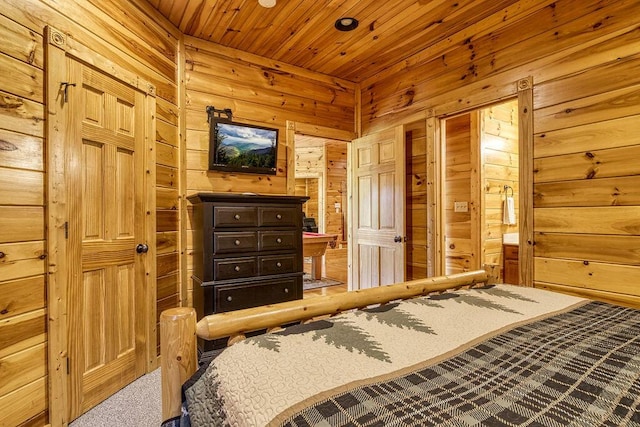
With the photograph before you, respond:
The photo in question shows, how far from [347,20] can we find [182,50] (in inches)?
58.3

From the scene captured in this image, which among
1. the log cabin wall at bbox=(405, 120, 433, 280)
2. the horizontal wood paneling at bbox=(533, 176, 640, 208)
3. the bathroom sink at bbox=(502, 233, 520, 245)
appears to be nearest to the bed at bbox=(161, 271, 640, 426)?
the horizontal wood paneling at bbox=(533, 176, 640, 208)

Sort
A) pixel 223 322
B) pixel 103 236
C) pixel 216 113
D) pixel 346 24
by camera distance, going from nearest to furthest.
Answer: pixel 223 322, pixel 103 236, pixel 346 24, pixel 216 113

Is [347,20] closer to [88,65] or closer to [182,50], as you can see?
[182,50]

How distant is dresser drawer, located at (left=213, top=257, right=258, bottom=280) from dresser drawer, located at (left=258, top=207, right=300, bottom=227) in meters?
0.33

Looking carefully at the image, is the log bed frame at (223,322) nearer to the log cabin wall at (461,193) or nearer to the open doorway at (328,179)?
the log cabin wall at (461,193)

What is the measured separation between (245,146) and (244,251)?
1.11 meters

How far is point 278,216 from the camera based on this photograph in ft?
9.19

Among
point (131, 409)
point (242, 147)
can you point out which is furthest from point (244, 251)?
point (131, 409)

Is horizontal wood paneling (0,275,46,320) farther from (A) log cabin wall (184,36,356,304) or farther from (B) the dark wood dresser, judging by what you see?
(A) log cabin wall (184,36,356,304)

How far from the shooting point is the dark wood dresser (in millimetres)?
2506

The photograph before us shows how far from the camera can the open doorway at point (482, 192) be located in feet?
11.7

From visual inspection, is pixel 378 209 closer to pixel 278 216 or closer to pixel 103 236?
pixel 278 216

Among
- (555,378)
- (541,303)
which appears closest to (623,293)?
(541,303)

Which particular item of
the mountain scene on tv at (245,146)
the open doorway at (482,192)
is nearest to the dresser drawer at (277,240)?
the mountain scene on tv at (245,146)
